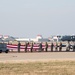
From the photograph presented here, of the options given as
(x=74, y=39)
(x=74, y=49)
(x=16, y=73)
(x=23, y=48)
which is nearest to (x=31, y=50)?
(x=23, y=48)

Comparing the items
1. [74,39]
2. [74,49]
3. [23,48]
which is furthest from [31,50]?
[74,39]

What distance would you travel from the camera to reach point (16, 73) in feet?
66.2

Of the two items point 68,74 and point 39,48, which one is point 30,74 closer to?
point 68,74

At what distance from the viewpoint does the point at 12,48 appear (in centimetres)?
5878

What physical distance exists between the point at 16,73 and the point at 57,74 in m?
2.16

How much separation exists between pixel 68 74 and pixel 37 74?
1.56 meters

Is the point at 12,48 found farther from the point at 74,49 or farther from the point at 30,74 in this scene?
the point at 30,74

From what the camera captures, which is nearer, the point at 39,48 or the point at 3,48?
the point at 3,48

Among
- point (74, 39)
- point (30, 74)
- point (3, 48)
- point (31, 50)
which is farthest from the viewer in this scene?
point (74, 39)

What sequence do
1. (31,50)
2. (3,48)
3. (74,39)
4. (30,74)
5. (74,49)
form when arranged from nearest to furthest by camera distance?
(30,74), (3,48), (31,50), (74,49), (74,39)

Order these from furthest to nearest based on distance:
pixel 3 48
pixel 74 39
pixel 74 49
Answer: pixel 74 39 → pixel 74 49 → pixel 3 48

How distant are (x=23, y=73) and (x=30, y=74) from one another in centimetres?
60

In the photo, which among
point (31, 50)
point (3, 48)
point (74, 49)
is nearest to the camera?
point (3, 48)

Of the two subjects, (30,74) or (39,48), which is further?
(39,48)
